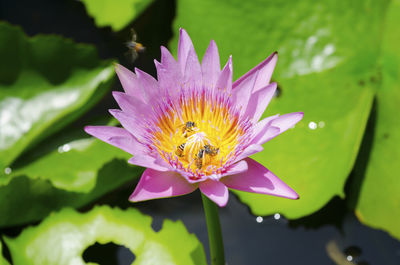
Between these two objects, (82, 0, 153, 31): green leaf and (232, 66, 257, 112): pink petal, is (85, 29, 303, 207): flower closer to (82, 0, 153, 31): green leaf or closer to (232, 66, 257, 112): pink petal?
(232, 66, 257, 112): pink petal

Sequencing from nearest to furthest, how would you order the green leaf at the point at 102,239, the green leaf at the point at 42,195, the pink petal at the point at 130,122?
1. the pink petal at the point at 130,122
2. the green leaf at the point at 102,239
3. the green leaf at the point at 42,195

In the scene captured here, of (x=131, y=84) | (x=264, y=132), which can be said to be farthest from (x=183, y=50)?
(x=264, y=132)

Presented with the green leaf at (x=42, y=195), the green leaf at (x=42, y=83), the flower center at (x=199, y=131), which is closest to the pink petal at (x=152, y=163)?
the flower center at (x=199, y=131)

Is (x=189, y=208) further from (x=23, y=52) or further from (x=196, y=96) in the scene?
(x=23, y=52)

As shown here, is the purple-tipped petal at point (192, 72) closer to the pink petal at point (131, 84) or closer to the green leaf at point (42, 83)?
the pink petal at point (131, 84)

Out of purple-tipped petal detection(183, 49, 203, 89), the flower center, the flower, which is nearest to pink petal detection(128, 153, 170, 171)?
the flower

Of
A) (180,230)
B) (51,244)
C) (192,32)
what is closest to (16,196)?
(51,244)

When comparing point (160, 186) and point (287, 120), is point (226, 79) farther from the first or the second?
point (160, 186)
